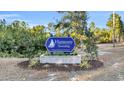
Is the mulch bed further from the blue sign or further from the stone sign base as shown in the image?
the blue sign

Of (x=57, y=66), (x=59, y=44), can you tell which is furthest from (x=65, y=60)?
(x=59, y=44)

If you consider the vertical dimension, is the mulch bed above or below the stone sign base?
below

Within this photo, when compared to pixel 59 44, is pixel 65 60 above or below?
below

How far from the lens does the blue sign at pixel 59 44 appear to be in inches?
271

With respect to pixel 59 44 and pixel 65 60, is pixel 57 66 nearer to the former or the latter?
pixel 65 60

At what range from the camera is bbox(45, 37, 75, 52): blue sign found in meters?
6.88

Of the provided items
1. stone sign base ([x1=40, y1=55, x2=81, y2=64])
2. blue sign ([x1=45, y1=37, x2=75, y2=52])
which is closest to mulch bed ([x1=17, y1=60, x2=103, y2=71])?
stone sign base ([x1=40, y1=55, x2=81, y2=64])

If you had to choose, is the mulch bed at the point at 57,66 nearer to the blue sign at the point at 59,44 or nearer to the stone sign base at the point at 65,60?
the stone sign base at the point at 65,60

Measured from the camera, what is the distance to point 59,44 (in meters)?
6.88

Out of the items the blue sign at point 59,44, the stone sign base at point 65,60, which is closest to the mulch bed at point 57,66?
the stone sign base at point 65,60

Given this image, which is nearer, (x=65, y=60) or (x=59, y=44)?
(x=59, y=44)
